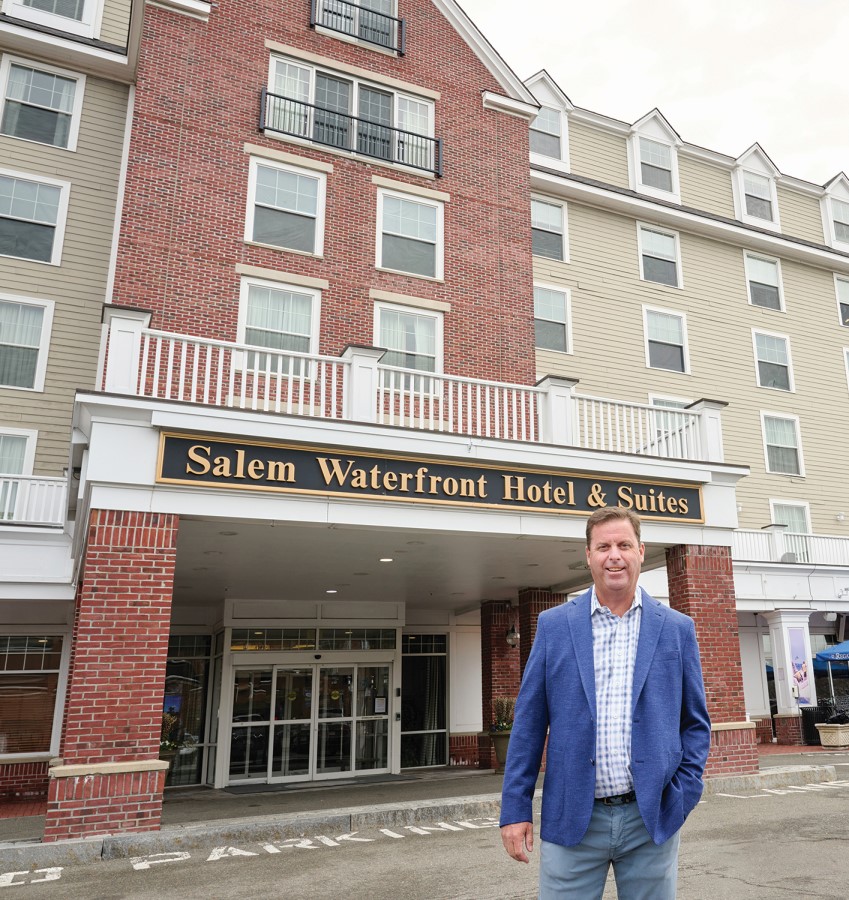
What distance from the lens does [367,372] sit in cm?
1041

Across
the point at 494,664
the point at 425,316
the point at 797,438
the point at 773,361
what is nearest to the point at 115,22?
the point at 425,316

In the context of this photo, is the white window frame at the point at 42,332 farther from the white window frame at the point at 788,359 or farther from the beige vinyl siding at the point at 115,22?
the white window frame at the point at 788,359

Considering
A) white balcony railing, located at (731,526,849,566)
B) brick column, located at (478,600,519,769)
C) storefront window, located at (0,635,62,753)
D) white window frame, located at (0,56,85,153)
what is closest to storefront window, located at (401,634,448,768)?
brick column, located at (478,600,519,769)

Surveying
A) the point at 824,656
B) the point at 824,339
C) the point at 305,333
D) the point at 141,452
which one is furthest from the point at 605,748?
the point at 824,339

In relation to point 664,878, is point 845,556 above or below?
above

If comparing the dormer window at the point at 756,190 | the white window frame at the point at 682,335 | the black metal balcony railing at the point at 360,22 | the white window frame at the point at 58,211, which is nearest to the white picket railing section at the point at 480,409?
the white window frame at the point at 58,211

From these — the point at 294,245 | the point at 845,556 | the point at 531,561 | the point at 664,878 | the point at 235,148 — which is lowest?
the point at 664,878

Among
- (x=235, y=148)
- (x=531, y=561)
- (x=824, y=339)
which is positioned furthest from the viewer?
(x=824, y=339)

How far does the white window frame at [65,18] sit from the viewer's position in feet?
54.7

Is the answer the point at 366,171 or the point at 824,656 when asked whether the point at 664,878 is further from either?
the point at 824,656

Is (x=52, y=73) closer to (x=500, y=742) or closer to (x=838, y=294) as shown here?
(x=500, y=742)

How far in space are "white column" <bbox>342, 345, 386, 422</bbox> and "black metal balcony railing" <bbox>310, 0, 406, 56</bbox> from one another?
913 centimetres

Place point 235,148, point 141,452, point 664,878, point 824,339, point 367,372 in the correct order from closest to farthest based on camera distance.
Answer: point 664,878, point 141,452, point 367,372, point 235,148, point 824,339

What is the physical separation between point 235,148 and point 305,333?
361 cm
